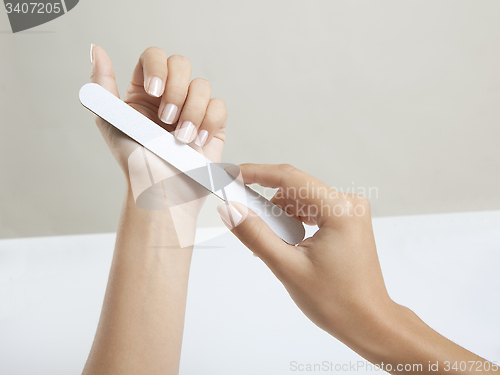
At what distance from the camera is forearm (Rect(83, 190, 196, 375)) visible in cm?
41

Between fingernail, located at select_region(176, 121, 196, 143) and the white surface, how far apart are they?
43cm

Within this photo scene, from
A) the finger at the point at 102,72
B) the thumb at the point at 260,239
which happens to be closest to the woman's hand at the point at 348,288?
the thumb at the point at 260,239

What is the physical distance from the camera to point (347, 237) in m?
0.41

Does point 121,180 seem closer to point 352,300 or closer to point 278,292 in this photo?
point 278,292

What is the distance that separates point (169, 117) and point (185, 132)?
32 millimetres

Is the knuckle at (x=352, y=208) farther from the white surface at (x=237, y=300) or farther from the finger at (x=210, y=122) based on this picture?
the white surface at (x=237, y=300)

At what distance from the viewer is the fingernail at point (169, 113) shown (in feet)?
1.64

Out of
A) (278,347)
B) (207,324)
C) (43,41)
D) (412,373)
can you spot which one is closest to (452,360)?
(412,373)

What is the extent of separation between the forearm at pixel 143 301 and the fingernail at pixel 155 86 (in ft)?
0.48

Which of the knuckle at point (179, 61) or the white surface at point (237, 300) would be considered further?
the white surface at point (237, 300)

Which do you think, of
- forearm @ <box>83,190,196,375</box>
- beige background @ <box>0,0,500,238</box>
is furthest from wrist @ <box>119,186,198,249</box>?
beige background @ <box>0,0,500,238</box>

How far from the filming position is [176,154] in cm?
49

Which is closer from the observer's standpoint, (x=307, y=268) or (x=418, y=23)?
(x=307, y=268)

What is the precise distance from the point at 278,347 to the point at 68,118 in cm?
72
